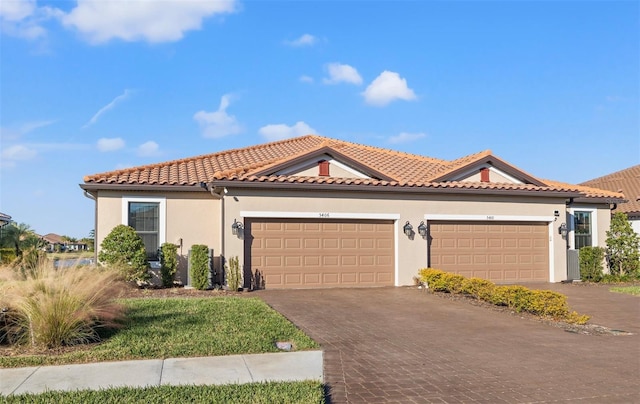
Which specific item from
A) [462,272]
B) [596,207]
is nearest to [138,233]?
[462,272]

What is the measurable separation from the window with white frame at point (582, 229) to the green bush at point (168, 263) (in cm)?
1469

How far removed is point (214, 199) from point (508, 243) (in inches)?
384

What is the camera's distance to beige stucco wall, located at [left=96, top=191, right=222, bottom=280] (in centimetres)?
1670

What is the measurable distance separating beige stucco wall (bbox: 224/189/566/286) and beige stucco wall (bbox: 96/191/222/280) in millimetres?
1959

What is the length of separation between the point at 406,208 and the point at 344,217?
2053mm

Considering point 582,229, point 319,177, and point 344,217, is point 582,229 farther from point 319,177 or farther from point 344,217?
point 319,177

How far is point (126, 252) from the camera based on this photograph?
51.5ft

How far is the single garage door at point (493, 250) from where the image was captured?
17.6 m

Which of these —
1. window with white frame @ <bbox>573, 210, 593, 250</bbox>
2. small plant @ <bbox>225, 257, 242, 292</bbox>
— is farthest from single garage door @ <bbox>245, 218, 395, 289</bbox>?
window with white frame @ <bbox>573, 210, 593, 250</bbox>

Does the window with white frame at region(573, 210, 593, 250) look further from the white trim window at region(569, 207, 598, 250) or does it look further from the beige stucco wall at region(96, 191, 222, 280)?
the beige stucco wall at region(96, 191, 222, 280)

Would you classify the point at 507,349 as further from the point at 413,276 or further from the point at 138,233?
the point at 138,233

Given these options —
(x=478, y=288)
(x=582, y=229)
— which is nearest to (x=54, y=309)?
(x=478, y=288)

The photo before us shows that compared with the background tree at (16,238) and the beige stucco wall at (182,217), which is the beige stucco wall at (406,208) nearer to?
the beige stucco wall at (182,217)

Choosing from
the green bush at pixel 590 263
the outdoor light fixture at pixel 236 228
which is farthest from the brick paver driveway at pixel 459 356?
the green bush at pixel 590 263
